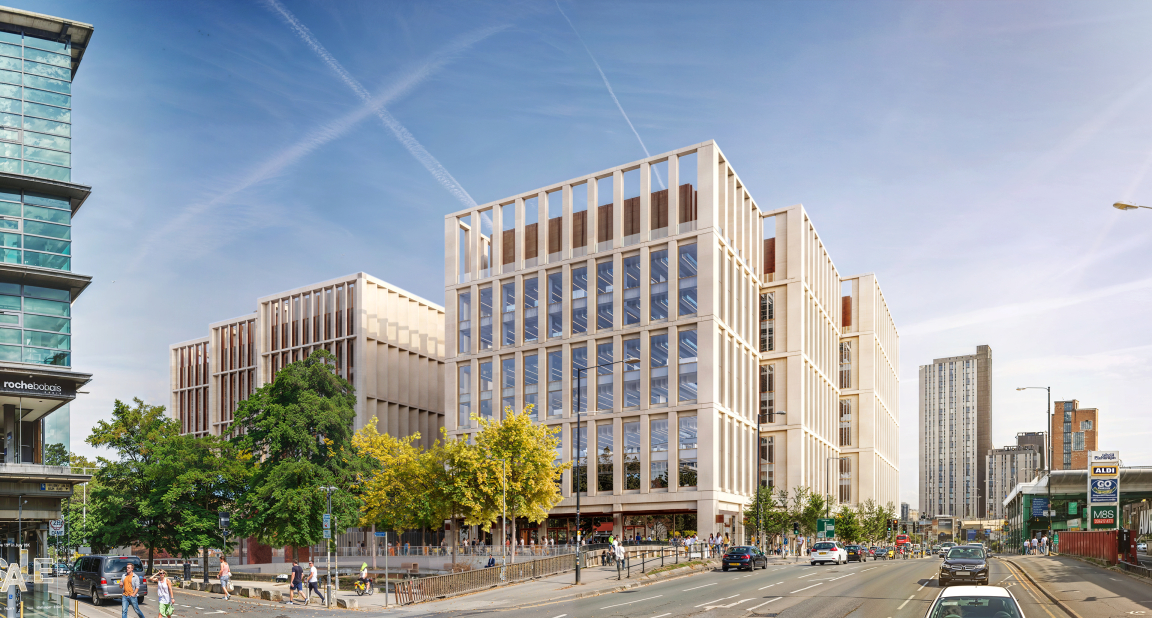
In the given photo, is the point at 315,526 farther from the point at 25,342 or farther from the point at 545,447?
the point at 25,342

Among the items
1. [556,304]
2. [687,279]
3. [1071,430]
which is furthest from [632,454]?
[1071,430]

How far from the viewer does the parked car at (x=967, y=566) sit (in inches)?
1363

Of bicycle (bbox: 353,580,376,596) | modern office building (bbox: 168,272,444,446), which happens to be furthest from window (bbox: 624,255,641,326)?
bicycle (bbox: 353,580,376,596)

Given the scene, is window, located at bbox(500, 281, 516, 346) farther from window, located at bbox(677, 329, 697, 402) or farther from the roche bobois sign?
the roche bobois sign

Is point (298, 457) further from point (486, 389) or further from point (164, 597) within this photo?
point (486, 389)

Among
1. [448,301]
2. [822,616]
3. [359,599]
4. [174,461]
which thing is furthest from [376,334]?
[822,616]

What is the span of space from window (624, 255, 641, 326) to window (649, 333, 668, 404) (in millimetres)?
2424

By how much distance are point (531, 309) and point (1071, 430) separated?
15177 cm

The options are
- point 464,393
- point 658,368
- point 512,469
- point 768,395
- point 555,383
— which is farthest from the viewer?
point 768,395

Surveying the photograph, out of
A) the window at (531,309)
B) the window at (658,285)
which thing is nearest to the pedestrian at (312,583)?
the window at (658,285)

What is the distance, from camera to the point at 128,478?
189ft

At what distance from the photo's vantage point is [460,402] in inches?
3319

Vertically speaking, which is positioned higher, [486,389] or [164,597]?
[486,389]

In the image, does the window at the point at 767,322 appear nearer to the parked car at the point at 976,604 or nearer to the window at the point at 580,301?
the window at the point at 580,301
